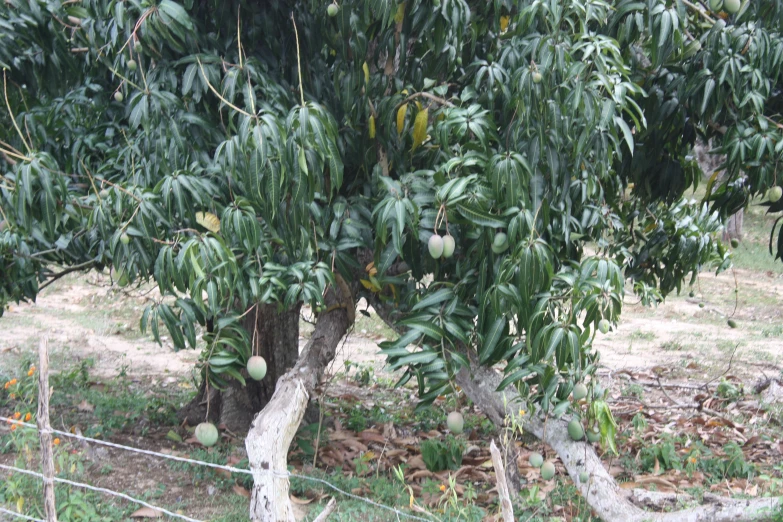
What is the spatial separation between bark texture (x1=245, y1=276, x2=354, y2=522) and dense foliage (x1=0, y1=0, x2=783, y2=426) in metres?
0.24

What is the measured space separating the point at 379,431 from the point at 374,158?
86.4 inches

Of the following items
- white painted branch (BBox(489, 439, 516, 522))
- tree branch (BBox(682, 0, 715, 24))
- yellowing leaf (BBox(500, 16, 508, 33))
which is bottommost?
white painted branch (BBox(489, 439, 516, 522))

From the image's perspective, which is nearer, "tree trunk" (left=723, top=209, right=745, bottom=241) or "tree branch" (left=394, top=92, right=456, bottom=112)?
"tree branch" (left=394, top=92, right=456, bottom=112)

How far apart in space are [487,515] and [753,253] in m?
11.1

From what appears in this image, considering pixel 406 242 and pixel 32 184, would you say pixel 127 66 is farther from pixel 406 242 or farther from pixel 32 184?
pixel 406 242

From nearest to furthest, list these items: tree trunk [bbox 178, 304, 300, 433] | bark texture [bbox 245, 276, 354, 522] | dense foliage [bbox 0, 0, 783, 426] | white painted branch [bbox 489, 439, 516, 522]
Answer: white painted branch [bbox 489, 439, 516, 522], dense foliage [bbox 0, 0, 783, 426], bark texture [bbox 245, 276, 354, 522], tree trunk [bbox 178, 304, 300, 433]

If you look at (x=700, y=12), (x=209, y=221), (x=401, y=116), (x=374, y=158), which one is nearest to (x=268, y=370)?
(x=374, y=158)

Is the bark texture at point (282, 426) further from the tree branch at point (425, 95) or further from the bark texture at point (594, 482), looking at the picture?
the tree branch at point (425, 95)

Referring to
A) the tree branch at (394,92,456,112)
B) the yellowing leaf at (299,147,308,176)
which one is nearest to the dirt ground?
the yellowing leaf at (299,147,308,176)

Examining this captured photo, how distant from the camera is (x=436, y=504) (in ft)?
11.8

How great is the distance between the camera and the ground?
3574 mm

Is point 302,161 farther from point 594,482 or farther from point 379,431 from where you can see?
point 379,431

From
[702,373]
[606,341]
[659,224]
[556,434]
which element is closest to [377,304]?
[556,434]

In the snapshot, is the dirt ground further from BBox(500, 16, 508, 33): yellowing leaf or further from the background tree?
BBox(500, 16, 508, 33): yellowing leaf
